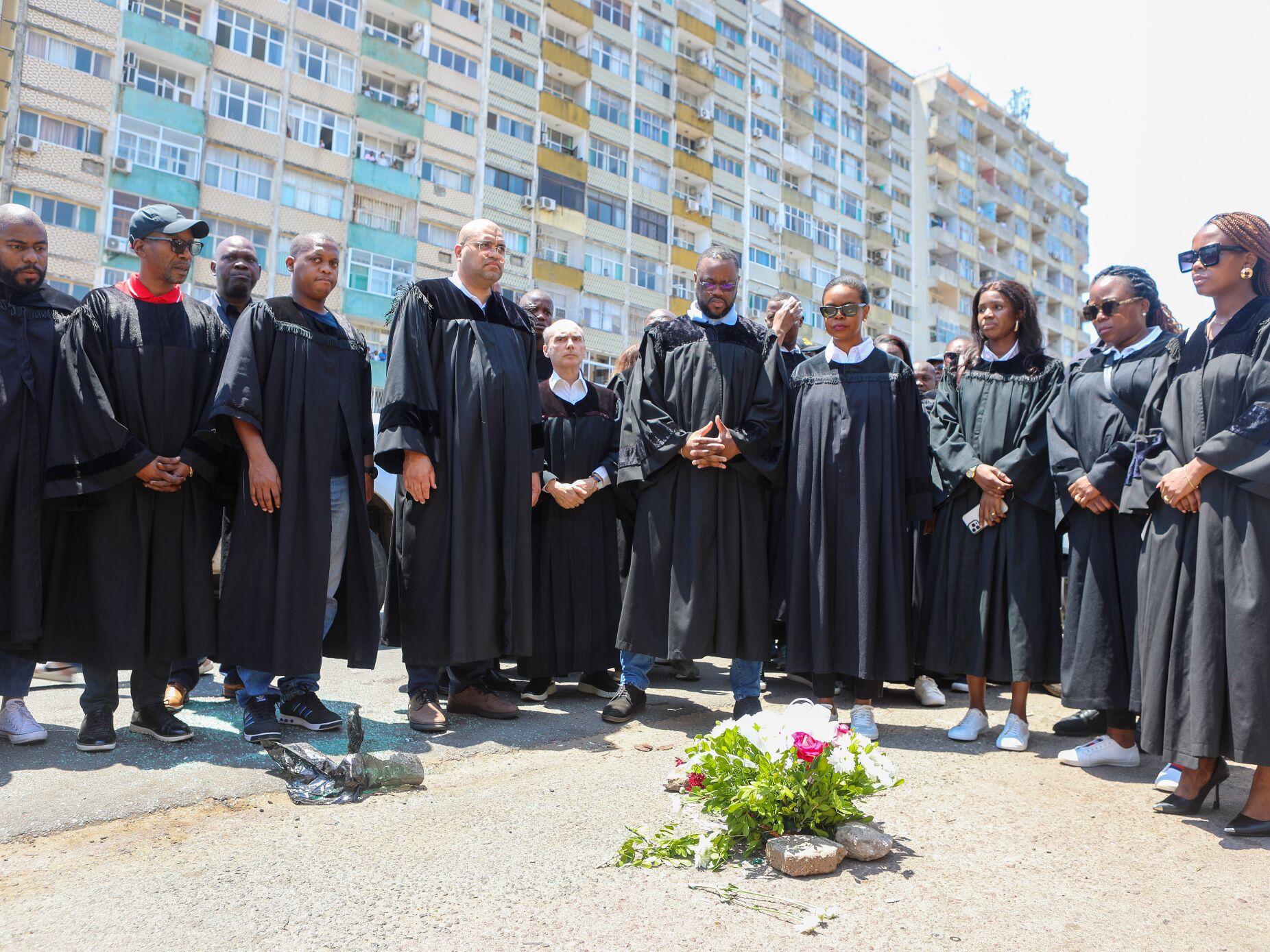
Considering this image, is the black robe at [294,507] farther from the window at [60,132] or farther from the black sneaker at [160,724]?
the window at [60,132]

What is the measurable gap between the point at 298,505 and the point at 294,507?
2 cm

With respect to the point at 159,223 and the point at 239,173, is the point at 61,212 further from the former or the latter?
the point at 159,223

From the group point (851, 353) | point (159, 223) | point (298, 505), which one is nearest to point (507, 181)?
point (851, 353)

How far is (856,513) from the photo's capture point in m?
5.43

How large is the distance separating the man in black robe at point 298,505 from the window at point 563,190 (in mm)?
32347

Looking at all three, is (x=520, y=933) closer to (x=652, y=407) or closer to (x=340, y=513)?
(x=340, y=513)

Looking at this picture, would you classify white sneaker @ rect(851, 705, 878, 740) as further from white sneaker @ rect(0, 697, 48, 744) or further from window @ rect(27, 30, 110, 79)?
window @ rect(27, 30, 110, 79)

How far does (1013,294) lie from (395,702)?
442 centimetres

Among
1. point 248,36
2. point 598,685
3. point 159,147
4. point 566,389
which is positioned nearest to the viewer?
point 598,685

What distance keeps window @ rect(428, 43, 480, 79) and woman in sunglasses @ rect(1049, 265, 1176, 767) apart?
109 feet

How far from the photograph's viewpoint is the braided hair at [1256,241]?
4.20 metres

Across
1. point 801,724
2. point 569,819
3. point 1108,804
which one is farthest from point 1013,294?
point 569,819

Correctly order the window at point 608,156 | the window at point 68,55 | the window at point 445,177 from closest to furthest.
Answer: the window at point 68,55
the window at point 445,177
the window at point 608,156

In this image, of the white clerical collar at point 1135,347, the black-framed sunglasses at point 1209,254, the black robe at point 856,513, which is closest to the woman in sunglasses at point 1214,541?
the black-framed sunglasses at point 1209,254
